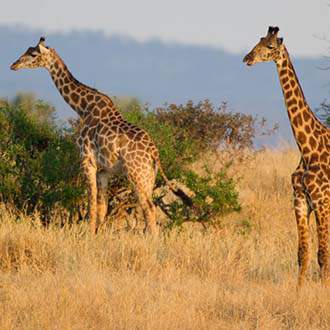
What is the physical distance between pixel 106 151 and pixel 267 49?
141 inches

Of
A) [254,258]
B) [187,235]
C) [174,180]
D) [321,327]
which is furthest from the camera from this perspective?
[174,180]

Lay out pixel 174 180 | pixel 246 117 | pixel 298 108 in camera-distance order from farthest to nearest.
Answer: pixel 246 117 → pixel 174 180 → pixel 298 108

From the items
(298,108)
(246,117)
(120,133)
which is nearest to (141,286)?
(298,108)

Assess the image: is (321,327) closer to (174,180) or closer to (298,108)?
(298,108)

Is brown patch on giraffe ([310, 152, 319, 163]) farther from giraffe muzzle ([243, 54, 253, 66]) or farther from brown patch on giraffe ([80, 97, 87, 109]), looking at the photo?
brown patch on giraffe ([80, 97, 87, 109])

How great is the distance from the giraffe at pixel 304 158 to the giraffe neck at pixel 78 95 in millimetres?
3690

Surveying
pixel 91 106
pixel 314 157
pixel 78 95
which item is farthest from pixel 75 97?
pixel 314 157

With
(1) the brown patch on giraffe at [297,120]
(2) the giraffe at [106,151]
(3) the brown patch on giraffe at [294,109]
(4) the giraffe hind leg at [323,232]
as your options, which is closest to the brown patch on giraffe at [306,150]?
(1) the brown patch on giraffe at [297,120]

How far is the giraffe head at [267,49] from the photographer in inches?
368

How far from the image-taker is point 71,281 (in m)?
8.47

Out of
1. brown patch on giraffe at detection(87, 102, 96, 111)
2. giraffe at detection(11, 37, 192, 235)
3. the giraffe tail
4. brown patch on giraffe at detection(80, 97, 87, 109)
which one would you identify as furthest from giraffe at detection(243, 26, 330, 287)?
brown patch on giraffe at detection(80, 97, 87, 109)

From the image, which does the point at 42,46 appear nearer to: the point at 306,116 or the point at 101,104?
the point at 101,104

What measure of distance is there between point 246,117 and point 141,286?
418 inches

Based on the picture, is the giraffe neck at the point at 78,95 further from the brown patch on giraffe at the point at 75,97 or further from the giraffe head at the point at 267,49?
the giraffe head at the point at 267,49
